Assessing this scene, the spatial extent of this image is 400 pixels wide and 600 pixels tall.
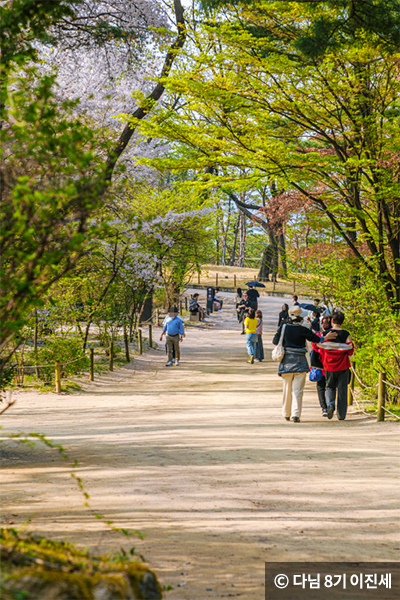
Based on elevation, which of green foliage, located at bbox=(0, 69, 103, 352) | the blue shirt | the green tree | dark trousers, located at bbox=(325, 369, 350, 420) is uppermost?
the green tree

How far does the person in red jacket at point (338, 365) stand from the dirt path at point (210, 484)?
41 cm

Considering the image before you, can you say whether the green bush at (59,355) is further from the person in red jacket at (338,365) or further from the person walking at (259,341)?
the person in red jacket at (338,365)

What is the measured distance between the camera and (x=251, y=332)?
1642 cm

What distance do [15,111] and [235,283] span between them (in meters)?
39.7

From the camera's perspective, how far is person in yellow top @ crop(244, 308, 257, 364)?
1611cm

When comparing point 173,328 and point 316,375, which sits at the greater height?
point 173,328

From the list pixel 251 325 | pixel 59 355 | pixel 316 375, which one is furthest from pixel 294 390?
pixel 251 325

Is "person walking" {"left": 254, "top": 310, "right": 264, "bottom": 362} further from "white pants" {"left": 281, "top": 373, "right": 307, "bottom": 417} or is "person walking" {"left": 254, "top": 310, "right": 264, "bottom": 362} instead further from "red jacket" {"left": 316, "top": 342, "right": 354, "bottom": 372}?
"red jacket" {"left": 316, "top": 342, "right": 354, "bottom": 372}

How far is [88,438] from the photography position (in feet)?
24.6

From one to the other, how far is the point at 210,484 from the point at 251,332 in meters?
11.2

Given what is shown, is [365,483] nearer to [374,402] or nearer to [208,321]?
[374,402]

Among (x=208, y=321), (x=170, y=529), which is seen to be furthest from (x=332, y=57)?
(x=208, y=321)

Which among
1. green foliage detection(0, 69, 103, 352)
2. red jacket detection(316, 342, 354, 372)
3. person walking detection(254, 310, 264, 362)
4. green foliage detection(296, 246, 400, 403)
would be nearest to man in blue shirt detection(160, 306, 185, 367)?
person walking detection(254, 310, 264, 362)

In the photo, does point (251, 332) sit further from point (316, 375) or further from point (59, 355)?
point (316, 375)
